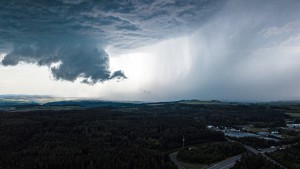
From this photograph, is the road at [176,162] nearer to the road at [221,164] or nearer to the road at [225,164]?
the road at [221,164]

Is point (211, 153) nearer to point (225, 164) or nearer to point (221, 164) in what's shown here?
point (221, 164)

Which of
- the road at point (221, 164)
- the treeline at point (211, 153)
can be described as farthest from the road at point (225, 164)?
the treeline at point (211, 153)

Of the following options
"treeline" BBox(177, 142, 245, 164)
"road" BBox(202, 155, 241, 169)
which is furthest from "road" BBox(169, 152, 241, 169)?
"treeline" BBox(177, 142, 245, 164)

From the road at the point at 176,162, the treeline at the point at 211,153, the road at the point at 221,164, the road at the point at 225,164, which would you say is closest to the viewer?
the road at the point at 225,164

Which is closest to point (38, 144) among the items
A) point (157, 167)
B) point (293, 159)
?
point (157, 167)

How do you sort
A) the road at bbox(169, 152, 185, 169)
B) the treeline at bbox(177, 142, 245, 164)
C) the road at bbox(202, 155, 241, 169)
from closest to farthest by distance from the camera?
the road at bbox(202, 155, 241, 169), the road at bbox(169, 152, 185, 169), the treeline at bbox(177, 142, 245, 164)

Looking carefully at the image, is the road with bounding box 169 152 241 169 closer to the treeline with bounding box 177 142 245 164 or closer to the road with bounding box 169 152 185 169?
the road with bounding box 169 152 185 169

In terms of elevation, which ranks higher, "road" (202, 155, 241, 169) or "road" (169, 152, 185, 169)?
"road" (202, 155, 241, 169)

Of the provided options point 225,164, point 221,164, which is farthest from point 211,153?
point 225,164

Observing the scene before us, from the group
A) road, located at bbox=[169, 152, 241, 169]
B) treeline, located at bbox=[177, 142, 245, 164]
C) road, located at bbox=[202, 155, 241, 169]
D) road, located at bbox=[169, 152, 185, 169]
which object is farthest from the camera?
treeline, located at bbox=[177, 142, 245, 164]
